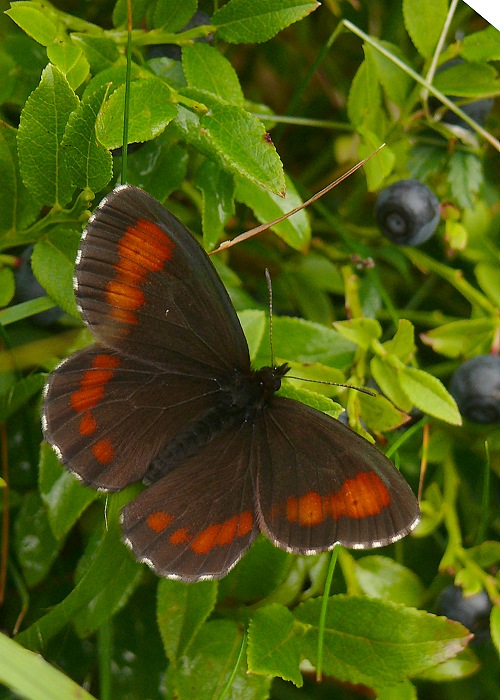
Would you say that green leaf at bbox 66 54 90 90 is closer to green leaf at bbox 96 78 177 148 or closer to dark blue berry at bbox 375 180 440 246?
green leaf at bbox 96 78 177 148

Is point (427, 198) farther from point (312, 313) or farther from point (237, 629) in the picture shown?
point (237, 629)

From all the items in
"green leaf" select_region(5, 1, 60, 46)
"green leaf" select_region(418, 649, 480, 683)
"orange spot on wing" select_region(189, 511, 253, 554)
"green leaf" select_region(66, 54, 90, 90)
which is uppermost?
"green leaf" select_region(5, 1, 60, 46)

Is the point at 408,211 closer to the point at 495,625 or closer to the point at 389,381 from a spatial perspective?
the point at 389,381

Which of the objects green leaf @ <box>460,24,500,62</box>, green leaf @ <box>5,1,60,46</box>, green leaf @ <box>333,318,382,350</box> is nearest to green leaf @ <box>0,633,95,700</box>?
green leaf @ <box>333,318,382,350</box>

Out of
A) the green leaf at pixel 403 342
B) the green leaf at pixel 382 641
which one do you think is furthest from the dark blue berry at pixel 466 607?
the green leaf at pixel 403 342

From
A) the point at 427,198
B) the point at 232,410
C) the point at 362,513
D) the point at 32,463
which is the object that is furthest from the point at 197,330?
the point at 427,198

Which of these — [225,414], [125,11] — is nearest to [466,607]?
[225,414]
